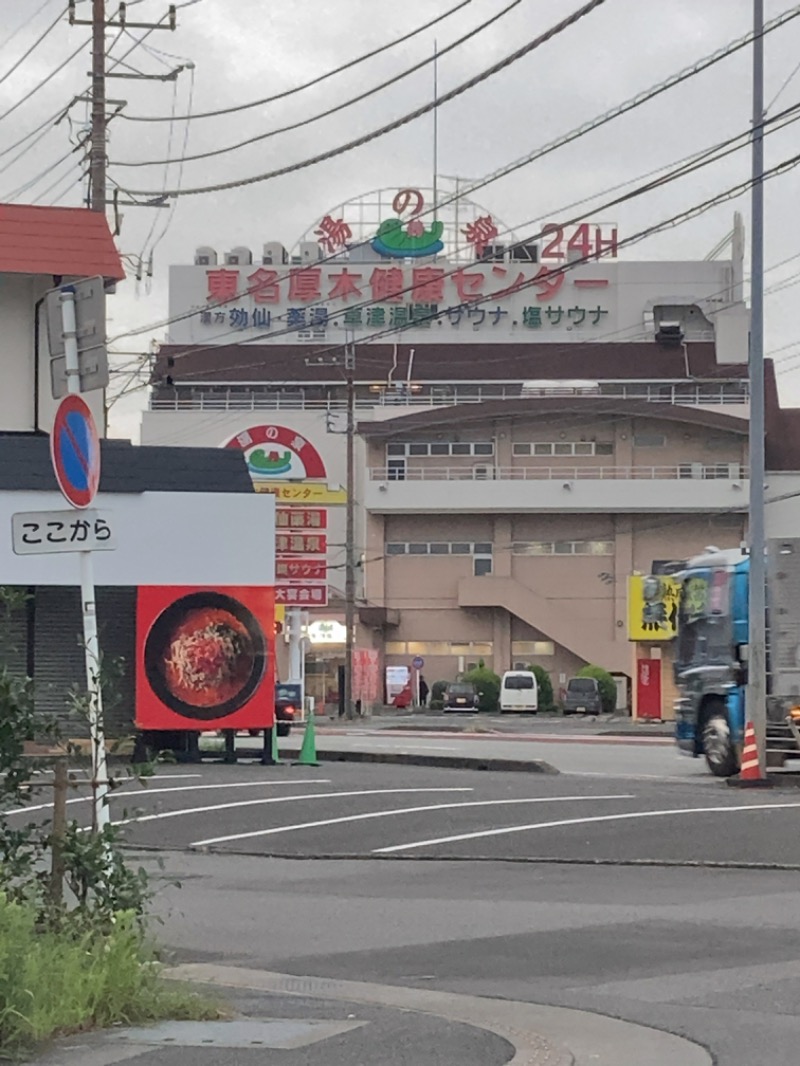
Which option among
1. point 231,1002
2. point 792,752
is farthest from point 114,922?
point 792,752

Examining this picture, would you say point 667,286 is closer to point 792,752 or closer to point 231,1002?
point 792,752

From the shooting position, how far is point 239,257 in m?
90.1

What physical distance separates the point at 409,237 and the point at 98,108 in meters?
56.1

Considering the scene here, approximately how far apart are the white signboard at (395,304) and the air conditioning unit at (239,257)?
3.48ft

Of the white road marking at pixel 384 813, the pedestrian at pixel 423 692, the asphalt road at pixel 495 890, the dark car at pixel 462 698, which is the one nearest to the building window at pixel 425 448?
the pedestrian at pixel 423 692

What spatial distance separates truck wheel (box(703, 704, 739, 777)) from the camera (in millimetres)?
25344

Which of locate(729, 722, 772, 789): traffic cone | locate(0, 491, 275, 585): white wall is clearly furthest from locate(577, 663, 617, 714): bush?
locate(729, 722, 772, 789): traffic cone

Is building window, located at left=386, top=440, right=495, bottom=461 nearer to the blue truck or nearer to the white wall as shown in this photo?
the blue truck

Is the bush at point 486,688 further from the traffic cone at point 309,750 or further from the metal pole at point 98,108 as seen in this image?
the traffic cone at point 309,750

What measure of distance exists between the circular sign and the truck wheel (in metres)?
17.3

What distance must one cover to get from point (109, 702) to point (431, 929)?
3.68 m

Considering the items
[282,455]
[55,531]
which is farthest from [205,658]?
[55,531]

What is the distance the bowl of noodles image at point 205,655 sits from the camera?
1037 inches

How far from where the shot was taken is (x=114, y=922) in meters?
8.22
